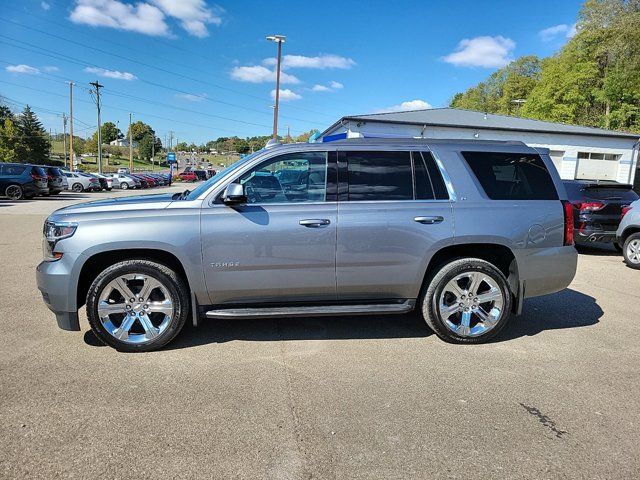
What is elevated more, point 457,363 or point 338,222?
point 338,222

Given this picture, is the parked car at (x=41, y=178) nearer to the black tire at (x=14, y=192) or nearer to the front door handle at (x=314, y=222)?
the black tire at (x=14, y=192)

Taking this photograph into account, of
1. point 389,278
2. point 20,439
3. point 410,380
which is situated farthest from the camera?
point 389,278

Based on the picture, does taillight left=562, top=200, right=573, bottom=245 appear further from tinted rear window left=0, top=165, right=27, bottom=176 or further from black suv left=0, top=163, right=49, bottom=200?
tinted rear window left=0, top=165, right=27, bottom=176

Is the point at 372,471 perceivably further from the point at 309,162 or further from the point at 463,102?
the point at 463,102

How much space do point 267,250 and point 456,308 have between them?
1.90 metres

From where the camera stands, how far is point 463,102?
83375 millimetres

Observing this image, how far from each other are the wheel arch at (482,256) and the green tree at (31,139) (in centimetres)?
7404

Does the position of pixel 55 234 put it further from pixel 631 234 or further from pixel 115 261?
pixel 631 234

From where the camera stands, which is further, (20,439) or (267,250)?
(267,250)

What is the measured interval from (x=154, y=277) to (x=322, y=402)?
1823mm

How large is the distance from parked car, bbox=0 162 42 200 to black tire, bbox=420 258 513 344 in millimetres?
22333

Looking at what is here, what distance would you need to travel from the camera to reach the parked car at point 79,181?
102 ft

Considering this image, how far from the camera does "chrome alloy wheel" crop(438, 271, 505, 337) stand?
Answer: 419 centimetres

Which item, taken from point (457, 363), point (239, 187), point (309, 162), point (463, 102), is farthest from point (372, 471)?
point (463, 102)
